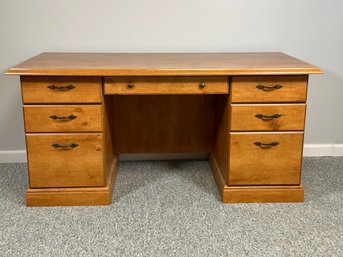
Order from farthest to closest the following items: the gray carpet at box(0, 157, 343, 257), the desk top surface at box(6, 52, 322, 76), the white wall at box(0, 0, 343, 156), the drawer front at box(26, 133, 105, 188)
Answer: the white wall at box(0, 0, 343, 156) < the drawer front at box(26, 133, 105, 188) < the desk top surface at box(6, 52, 322, 76) < the gray carpet at box(0, 157, 343, 257)

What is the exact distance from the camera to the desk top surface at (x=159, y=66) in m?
1.97

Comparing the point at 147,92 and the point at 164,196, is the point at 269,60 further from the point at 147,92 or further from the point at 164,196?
the point at 164,196

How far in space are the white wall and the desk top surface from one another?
0.21m

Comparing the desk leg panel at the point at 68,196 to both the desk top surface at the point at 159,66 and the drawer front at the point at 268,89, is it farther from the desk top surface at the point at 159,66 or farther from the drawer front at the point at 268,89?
the drawer front at the point at 268,89

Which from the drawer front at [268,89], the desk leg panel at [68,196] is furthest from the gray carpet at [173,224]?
the drawer front at [268,89]

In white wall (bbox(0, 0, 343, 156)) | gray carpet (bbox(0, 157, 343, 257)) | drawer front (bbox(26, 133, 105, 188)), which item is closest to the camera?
gray carpet (bbox(0, 157, 343, 257))

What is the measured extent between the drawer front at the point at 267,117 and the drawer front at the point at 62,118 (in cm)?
64

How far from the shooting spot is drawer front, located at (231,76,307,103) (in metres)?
2.03

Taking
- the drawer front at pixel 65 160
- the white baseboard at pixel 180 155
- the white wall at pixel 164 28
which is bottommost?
the white baseboard at pixel 180 155

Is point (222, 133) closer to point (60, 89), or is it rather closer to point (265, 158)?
point (265, 158)

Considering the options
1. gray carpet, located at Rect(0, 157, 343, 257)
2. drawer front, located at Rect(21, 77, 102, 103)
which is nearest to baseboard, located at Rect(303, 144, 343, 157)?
gray carpet, located at Rect(0, 157, 343, 257)

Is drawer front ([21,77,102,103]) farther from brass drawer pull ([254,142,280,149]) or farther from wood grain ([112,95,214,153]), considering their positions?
brass drawer pull ([254,142,280,149])

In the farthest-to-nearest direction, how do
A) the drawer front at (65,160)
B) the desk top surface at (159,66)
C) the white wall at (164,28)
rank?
the white wall at (164,28) → the drawer front at (65,160) → the desk top surface at (159,66)

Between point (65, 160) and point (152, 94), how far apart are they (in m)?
0.51
